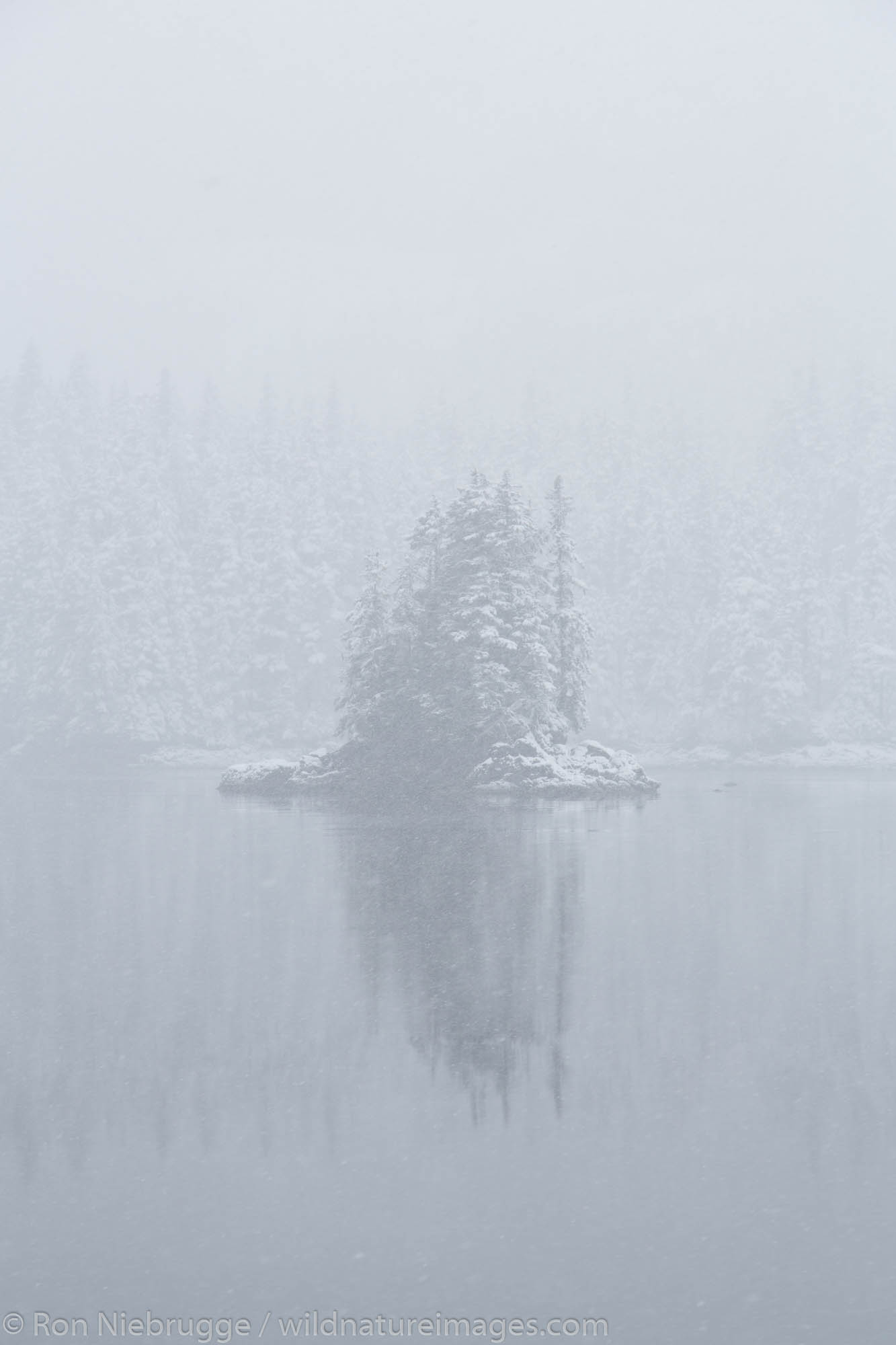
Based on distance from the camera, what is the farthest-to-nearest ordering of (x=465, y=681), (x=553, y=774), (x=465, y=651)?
(x=465, y=681)
(x=465, y=651)
(x=553, y=774)

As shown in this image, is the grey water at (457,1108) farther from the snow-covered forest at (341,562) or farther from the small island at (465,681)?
the snow-covered forest at (341,562)

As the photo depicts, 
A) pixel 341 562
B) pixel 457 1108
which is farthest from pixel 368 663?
pixel 457 1108

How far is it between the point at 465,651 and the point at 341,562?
135 feet

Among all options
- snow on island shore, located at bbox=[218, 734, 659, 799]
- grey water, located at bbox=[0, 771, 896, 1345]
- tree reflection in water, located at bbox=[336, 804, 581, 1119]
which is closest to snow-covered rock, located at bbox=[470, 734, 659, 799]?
snow on island shore, located at bbox=[218, 734, 659, 799]

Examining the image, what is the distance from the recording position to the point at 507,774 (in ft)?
148

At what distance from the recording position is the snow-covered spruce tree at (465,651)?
1844 inches

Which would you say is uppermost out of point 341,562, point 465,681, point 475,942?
point 341,562

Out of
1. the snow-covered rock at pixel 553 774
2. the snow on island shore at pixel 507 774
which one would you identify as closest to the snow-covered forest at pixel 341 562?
the snow on island shore at pixel 507 774

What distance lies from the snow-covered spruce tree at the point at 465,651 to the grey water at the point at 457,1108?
A: 26.9 meters

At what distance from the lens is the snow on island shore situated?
4425 centimetres

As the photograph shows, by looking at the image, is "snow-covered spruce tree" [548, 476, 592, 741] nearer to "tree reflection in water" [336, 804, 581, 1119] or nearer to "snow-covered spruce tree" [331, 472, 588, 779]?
"snow-covered spruce tree" [331, 472, 588, 779]

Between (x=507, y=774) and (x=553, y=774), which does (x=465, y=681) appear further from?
(x=553, y=774)

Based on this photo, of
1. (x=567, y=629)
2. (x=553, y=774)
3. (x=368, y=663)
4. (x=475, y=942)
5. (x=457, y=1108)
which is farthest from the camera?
(x=567, y=629)

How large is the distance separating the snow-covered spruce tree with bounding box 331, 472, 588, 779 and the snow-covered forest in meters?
27.2
